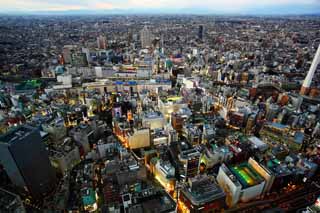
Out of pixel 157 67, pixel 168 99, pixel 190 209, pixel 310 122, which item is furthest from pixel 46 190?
pixel 157 67

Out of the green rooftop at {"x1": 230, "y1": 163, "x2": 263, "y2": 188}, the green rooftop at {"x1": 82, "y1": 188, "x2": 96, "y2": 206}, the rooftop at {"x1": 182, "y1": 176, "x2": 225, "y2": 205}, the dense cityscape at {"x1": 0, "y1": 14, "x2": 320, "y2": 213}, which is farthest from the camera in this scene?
the green rooftop at {"x1": 230, "y1": 163, "x2": 263, "y2": 188}

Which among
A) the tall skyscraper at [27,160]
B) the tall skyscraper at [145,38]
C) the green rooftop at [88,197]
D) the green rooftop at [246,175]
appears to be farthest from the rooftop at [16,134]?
the tall skyscraper at [145,38]

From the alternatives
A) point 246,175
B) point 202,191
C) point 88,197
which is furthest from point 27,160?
point 246,175

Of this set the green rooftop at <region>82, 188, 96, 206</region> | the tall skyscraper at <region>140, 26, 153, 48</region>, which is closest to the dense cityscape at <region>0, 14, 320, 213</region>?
the green rooftop at <region>82, 188, 96, 206</region>

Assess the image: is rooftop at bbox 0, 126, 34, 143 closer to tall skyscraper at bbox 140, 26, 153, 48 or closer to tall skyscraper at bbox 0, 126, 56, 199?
tall skyscraper at bbox 0, 126, 56, 199

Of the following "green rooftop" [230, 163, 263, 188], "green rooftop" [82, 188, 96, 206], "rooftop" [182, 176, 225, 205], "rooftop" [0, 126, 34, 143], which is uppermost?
"rooftop" [0, 126, 34, 143]

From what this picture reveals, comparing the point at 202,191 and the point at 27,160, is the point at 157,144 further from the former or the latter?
the point at 27,160

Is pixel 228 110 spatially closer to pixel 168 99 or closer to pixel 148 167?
pixel 168 99

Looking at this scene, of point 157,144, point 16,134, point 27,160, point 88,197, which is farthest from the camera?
point 157,144
